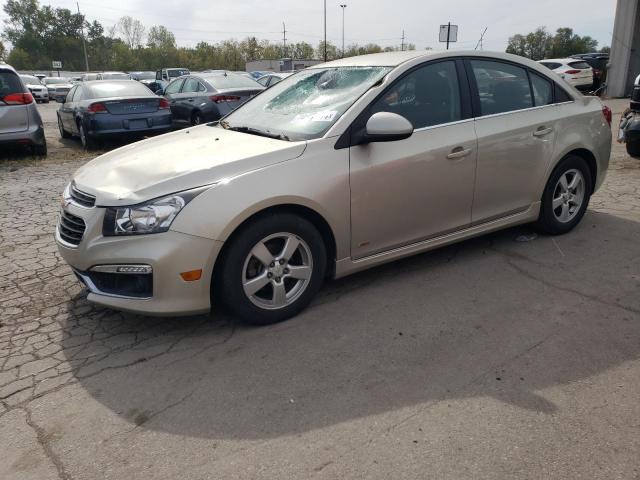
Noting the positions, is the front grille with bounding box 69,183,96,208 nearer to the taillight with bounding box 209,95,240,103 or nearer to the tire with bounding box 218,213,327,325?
the tire with bounding box 218,213,327,325

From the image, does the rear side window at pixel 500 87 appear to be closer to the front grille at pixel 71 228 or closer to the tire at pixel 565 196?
the tire at pixel 565 196

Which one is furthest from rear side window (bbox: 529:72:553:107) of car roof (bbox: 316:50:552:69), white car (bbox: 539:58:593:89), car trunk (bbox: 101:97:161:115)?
white car (bbox: 539:58:593:89)

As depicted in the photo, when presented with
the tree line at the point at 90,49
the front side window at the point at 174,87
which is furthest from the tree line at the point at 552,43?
the front side window at the point at 174,87

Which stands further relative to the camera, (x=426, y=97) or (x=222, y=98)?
(x=222, y=98)

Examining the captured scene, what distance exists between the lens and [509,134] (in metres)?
4.26

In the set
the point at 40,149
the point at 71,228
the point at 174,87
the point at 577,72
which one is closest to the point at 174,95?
the point at 174,87

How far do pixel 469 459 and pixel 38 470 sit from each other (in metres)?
1.84

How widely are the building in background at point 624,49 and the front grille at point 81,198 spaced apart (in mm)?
19270

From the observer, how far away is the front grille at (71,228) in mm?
3289

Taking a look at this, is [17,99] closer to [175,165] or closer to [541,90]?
[175,165]

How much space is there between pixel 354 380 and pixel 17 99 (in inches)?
337

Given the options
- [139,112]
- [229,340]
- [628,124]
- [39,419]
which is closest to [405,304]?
[229,340]

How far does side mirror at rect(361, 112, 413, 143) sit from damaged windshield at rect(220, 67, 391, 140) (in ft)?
0.90

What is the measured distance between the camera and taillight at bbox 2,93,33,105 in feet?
28.6
